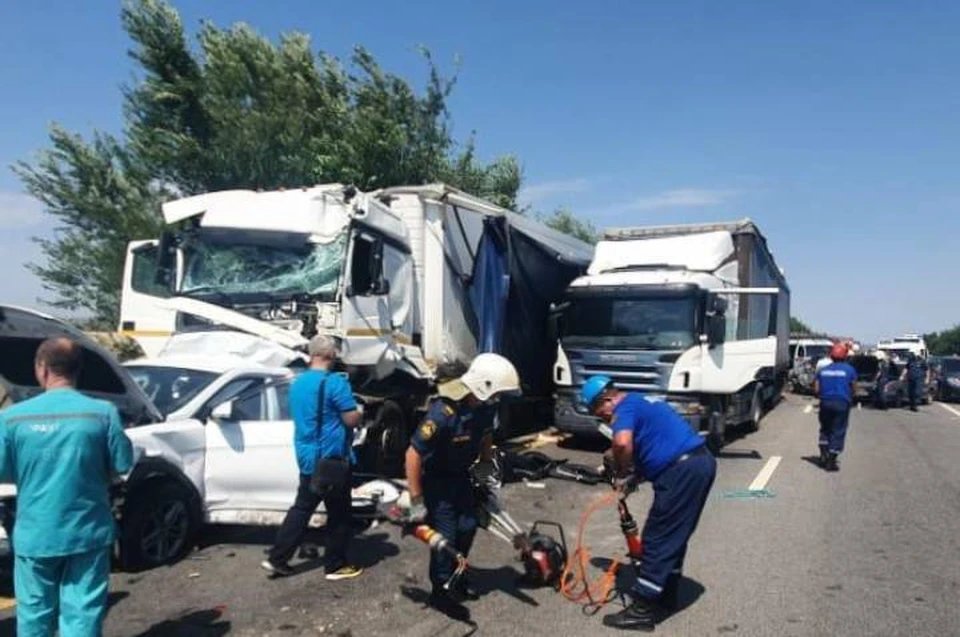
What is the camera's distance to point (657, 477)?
5059 millimetres

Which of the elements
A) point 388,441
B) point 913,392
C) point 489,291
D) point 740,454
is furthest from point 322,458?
point 913,392

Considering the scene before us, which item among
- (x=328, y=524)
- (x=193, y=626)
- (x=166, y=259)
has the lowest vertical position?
(x=193, y=626)

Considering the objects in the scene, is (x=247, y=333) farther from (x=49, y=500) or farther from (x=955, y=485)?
(x=955, y=485)

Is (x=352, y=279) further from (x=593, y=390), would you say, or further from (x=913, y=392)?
(x=913, y=392)

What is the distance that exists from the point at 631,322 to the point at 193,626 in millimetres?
8442

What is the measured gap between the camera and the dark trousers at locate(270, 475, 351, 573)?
5.72 meters

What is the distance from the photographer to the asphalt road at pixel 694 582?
496 centimetres

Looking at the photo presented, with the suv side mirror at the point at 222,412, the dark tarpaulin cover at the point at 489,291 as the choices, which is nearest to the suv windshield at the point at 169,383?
the suv side mirror at the point at 222,412

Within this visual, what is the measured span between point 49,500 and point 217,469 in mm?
2789

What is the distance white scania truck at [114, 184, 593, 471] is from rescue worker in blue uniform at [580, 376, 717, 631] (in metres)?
4.69

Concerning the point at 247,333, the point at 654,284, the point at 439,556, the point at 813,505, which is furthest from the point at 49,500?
the point at 654,284

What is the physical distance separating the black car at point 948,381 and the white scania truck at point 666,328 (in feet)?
52.0

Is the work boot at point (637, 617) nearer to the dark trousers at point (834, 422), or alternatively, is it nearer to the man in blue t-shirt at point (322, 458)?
the man in blue t-shirt at point (322, 458)

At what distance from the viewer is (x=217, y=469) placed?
6395 mm
